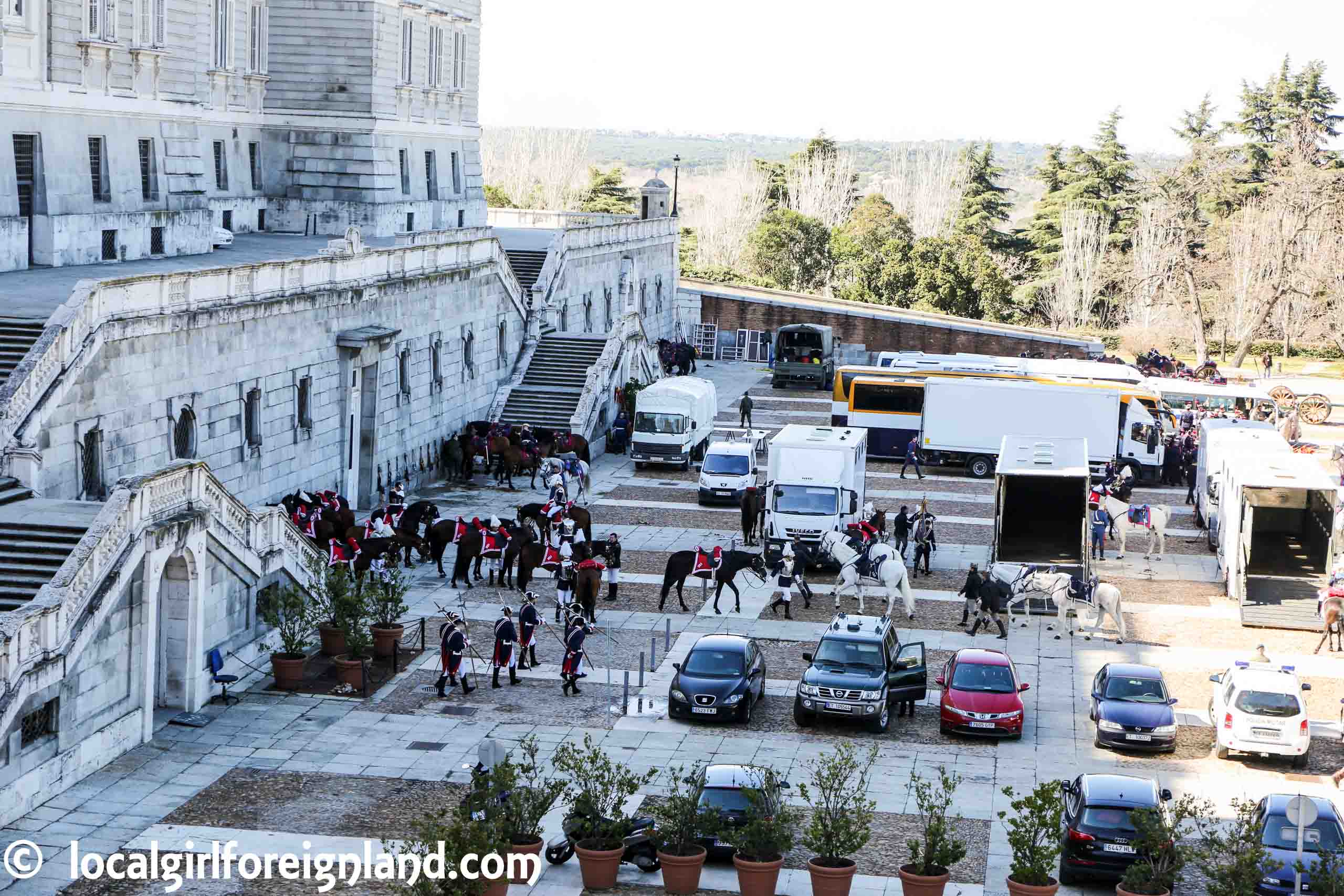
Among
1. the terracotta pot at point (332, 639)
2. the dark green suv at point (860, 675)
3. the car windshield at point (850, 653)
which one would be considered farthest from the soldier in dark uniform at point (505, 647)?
the car windshield at point (850, 653)

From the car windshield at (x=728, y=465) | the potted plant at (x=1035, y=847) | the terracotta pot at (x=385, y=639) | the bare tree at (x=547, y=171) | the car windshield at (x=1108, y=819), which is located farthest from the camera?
the bare tree at (x=547, y=171)

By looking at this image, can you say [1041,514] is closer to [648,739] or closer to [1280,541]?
[1280,541]

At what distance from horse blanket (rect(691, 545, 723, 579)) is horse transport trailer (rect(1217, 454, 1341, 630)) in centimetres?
1095

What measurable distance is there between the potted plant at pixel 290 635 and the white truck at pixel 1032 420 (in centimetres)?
2922

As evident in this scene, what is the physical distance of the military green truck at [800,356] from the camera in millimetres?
73562

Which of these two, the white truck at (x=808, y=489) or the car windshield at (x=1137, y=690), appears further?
the white truck at (x=808, y=489)

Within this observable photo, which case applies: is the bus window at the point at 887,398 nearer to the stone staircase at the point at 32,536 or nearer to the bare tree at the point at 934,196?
the stone staircase at the point at 32,536

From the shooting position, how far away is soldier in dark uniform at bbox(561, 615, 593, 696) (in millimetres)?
29206

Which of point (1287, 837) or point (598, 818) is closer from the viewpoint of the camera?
point (1287, 837)

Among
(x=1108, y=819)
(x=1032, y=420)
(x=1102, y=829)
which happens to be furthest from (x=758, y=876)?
(x=1032, y=420)

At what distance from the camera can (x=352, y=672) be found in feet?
95.8

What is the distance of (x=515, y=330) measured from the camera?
58688 mm

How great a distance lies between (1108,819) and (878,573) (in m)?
14.4

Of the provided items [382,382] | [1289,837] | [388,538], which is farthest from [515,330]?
[1289,837]
